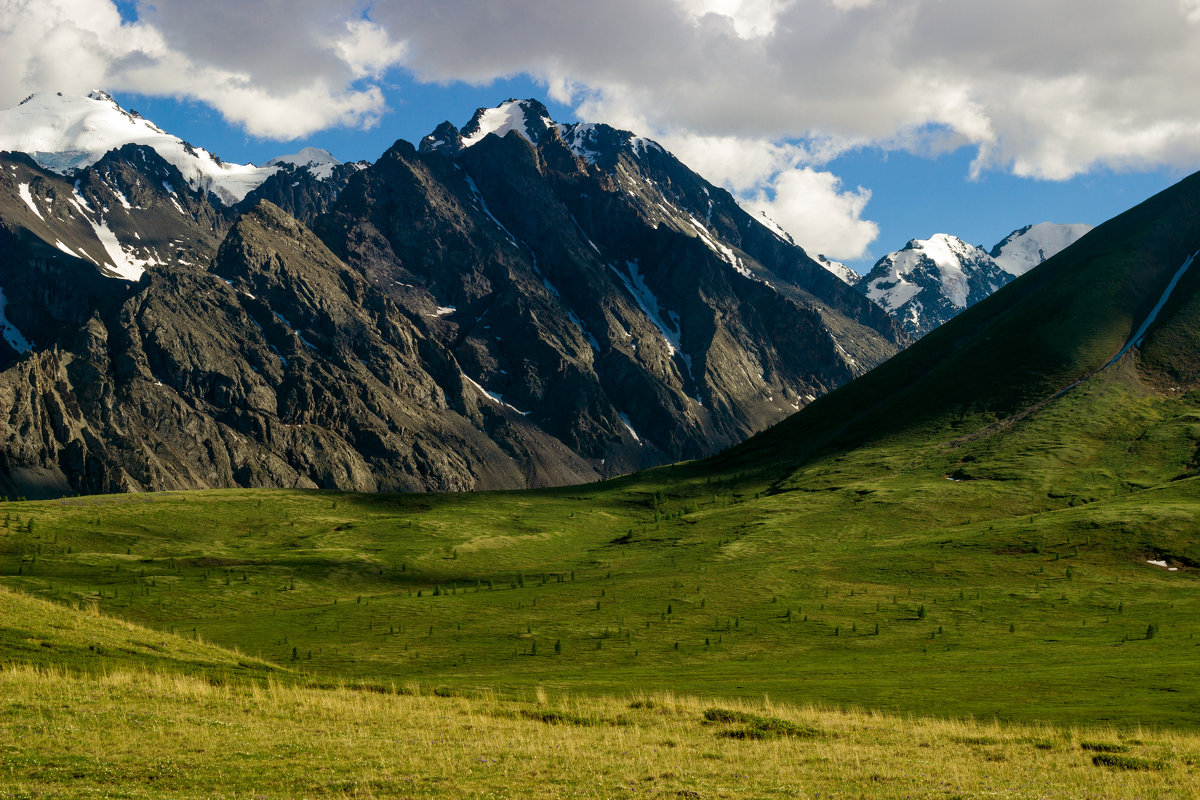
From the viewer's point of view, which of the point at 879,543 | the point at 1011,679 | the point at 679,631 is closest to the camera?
the point at 1011,679

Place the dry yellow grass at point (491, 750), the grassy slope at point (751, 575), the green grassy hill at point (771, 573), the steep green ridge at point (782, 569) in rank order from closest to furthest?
the dry yellow grass at point (491, 750)
the green grassy hill at point (771, 573)
the grassy slope at point (751, 575)
the steep green ridge at point (782, 569)

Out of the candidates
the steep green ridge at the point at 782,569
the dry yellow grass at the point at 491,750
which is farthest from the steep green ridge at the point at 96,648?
the steep green ridge at the point at 782,569

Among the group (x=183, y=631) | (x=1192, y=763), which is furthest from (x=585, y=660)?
(x=1192, y=763)

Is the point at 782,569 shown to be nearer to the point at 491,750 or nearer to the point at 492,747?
the point at 492,747

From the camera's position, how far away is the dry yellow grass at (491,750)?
27.8 meters

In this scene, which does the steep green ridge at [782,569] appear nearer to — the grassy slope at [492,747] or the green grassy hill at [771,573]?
the green grassy hill at [771,573]

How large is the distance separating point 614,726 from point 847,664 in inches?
1138

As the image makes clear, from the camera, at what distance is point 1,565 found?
10650cm

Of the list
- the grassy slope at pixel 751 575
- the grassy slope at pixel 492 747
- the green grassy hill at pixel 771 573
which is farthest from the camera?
the grassy slope at pixel 751 575

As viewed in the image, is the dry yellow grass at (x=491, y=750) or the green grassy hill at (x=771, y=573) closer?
the dry yellow grass at (x=491, y=750)

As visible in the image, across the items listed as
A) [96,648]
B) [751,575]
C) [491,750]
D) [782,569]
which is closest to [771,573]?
[751,575]

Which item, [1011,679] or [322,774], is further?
[1011,679]

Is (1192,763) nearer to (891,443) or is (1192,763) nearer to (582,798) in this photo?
(582,798)

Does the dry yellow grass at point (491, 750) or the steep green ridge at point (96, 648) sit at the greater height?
the steep green ridge at point (96, 648)
